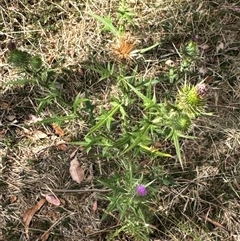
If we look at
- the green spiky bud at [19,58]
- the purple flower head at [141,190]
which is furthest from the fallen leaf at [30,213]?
the green spiky bud at [19,58]

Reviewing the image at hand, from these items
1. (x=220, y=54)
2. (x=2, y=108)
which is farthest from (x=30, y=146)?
(x=220, y=54)

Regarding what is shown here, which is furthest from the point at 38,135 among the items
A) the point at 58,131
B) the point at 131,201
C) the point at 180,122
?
the point at 180,122

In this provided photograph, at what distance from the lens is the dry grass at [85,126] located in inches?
95.5

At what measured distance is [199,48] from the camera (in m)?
2.78

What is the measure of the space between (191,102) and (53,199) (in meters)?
1.03

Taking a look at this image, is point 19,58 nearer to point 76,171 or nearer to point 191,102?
point 191,102

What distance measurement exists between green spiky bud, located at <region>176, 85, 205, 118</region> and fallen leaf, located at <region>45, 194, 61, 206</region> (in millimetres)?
948

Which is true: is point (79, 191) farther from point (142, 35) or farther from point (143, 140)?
point (142, 35)

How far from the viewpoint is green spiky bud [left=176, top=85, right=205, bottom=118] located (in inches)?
67.7

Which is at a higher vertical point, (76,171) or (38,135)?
(38,135)

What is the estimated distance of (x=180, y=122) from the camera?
179 cm

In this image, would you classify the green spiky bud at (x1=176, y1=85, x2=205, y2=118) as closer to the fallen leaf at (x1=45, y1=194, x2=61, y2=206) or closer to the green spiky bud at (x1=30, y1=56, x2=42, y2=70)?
the green spiky bud at (x1=30, y1=56, x2=42, y2=70)

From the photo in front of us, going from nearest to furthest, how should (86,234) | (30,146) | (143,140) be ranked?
(143,140) < (86,234) < (30,146)

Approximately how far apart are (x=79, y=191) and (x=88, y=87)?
550 millimetres
